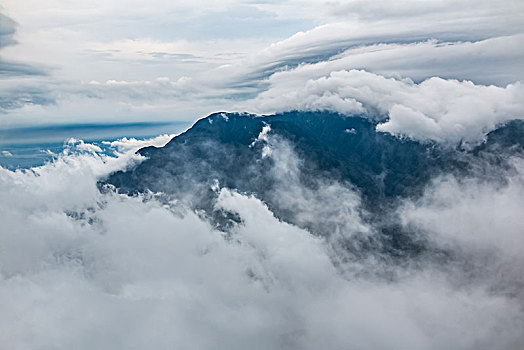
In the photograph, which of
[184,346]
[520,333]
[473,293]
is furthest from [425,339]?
[184,346]

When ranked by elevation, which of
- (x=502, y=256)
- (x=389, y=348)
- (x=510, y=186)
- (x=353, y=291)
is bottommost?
(x=389, y=348)

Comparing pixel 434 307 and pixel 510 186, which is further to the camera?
pixel 510 186

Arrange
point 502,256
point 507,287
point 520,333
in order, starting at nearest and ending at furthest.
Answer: point 520,333 < point 507,287 < point 502,256

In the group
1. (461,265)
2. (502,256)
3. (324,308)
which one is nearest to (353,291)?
(324,308)

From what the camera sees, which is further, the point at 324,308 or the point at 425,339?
the point at 324,308

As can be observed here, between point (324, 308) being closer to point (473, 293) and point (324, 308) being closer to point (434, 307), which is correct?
point (434, 307)

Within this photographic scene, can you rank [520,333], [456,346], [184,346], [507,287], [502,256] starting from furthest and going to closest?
[184,346] → [502,256] → [507,287] → [456,346] → [520,333]

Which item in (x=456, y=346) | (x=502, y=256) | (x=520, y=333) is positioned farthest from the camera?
(x=502, y=256)

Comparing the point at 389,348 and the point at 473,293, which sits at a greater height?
the point at 473,293

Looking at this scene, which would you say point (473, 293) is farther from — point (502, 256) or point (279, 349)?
point (279, 349)
